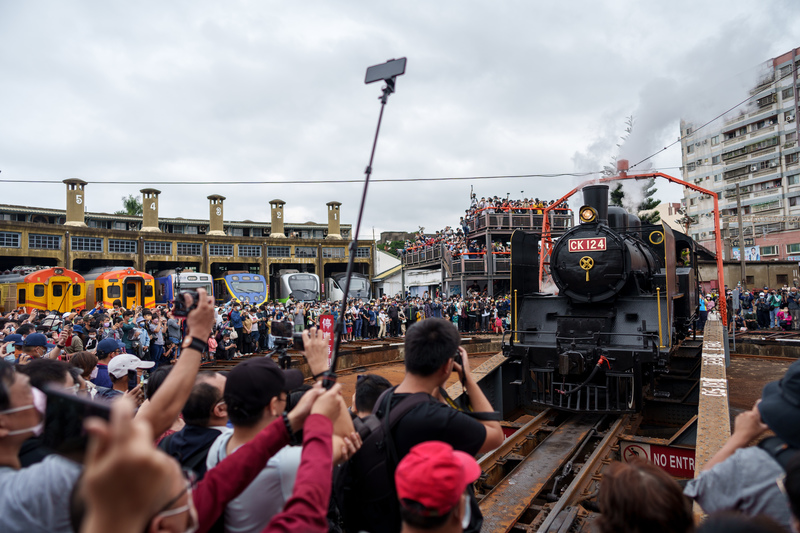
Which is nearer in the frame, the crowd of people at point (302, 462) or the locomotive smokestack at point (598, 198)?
the crowd of people at point (302, 462)

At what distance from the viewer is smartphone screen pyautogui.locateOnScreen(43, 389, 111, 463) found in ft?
4.44

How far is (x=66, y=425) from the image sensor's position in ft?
4.64

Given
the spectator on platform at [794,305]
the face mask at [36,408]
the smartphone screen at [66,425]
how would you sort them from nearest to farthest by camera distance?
the smartphone screen at [66,425] < the face mask at [36,408] < the spectator on platform at [794,305]

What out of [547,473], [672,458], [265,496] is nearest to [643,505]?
[265,496]

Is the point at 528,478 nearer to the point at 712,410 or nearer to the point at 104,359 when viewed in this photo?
the point at 712,410

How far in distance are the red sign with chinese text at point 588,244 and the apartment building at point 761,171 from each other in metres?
29.1

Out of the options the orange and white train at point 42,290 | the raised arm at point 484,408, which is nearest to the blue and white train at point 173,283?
the orange and white train at point 42,290

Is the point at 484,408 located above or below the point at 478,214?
below

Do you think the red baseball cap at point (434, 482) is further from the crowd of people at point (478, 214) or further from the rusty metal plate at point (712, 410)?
the crowd of people at point (478, 214)

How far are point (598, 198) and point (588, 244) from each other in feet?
3.36

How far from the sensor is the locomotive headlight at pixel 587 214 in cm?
781

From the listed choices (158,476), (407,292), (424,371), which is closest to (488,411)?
(424,371)

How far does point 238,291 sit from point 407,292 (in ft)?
36.4

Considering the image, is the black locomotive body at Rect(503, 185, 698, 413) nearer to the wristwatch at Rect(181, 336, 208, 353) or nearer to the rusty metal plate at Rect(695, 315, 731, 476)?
the rusty metal plate at Rect(695, 315, 731, 476)
